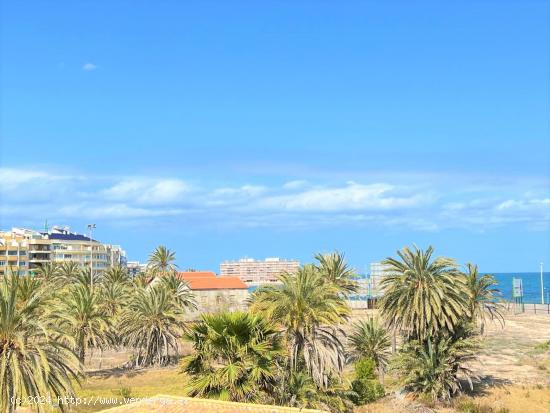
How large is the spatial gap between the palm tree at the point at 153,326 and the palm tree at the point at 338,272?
15.9 metres

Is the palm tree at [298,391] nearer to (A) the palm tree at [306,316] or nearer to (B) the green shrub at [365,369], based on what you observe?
(A) the palm tree at [306,316]

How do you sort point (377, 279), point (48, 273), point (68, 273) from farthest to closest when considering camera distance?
point (377, 279) < point (68, 273) < point (48, 273)

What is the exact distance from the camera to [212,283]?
10769 cm

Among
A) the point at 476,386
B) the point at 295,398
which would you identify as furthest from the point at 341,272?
the point at 295,398

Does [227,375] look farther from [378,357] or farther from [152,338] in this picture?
[152,338]

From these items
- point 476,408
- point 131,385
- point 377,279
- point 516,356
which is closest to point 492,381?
point 476,408

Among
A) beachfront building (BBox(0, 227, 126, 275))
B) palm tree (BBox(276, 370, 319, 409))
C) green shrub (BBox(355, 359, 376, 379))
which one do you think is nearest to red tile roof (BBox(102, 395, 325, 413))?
palm tree (BBox(276, 370, 319, 409))

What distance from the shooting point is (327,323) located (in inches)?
1056

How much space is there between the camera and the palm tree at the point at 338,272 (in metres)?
52.3

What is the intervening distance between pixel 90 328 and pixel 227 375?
3093 centimetres

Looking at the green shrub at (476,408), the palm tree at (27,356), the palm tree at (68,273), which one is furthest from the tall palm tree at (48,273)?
the palm tree at (27,356)

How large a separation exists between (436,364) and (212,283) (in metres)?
73.9

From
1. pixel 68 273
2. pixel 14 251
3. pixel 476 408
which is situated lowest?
pixel 476 408

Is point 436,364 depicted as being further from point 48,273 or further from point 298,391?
point 48,273
